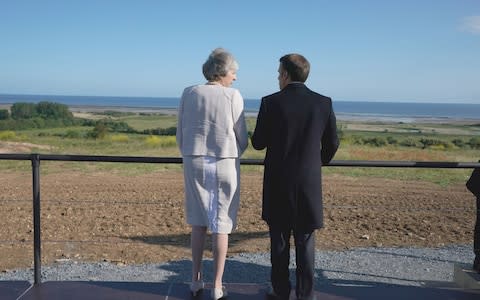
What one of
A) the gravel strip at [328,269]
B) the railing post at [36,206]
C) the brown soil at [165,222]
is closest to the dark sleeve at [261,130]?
the railing post at [36,206]

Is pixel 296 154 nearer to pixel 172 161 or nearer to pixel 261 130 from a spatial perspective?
pixel 261 130

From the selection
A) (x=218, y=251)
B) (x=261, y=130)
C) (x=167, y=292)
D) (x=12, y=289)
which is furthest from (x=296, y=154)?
(x=12, y=289)

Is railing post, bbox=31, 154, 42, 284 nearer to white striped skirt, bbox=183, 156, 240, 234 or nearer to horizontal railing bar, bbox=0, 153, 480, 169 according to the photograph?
horizontal railing bar, bbox=0, 153, 480, 169

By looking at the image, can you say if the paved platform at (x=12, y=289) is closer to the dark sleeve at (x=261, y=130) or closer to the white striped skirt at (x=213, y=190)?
the white striped skirt at (x=213, y=190)

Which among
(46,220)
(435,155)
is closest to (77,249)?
(46,220)

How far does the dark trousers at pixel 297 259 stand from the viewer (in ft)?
8.81

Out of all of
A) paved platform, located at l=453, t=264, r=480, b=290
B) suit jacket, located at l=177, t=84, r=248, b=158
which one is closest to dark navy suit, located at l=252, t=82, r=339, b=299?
suit jacket, located at l=177, t=84, r=248, b=158

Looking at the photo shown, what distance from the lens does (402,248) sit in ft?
21.5

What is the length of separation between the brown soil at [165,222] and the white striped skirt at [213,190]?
A: 9.18 ft

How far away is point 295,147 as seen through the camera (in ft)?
8.27

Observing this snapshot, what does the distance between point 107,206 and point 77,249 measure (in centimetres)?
253

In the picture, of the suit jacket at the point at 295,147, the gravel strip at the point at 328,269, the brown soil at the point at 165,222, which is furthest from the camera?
the brown soil at the point at 165,222

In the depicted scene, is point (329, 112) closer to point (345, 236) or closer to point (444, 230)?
point (345, 236)

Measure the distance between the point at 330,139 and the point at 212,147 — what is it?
0.61 m
